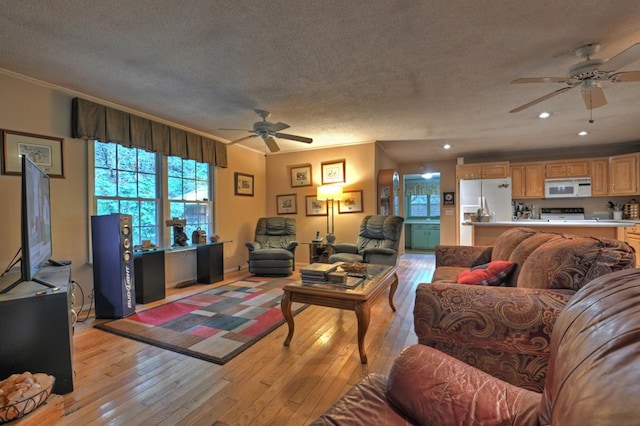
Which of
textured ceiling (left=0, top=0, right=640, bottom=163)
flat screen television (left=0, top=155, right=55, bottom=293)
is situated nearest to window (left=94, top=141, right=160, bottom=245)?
textured ceiling (left=0, top=0, right=640, bottom=163)

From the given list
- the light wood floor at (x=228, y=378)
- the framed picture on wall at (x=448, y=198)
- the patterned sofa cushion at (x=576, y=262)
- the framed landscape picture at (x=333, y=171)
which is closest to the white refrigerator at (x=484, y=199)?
the framed picture on wall at (x=448, y=198)

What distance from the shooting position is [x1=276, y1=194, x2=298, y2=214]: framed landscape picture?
19.6 ft

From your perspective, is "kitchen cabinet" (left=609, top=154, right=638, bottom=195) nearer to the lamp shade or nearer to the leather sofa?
the lamp shade

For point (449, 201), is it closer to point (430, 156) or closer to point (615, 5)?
point (430, 156)

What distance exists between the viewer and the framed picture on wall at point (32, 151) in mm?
2682

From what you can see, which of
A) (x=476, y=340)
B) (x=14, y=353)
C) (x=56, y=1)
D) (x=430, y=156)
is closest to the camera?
(x=476, y=340)

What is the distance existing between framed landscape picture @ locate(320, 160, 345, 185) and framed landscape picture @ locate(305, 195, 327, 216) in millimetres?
381

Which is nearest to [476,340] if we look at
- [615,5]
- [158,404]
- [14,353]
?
[158,404]

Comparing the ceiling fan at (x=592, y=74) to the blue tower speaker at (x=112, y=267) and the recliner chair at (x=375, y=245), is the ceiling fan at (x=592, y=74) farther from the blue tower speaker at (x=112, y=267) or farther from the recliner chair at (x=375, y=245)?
the blue tower speaker at (x=112, y=267)

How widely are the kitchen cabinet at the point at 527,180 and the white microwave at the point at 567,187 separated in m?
0.12

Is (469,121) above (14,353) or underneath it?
above

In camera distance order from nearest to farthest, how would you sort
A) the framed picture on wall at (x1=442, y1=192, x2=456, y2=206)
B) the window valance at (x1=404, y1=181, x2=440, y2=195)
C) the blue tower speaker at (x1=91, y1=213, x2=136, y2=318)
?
the blue tower speaker at (x1=91, y1=213, x2=136, y2=318) → the framed picture on wall at (x1=442, y1=192, x2=456, y2=206) → the window valance at (x1=404, y1=181, x2=440, y2=195)

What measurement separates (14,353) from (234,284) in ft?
8.91

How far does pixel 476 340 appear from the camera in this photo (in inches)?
55.9
